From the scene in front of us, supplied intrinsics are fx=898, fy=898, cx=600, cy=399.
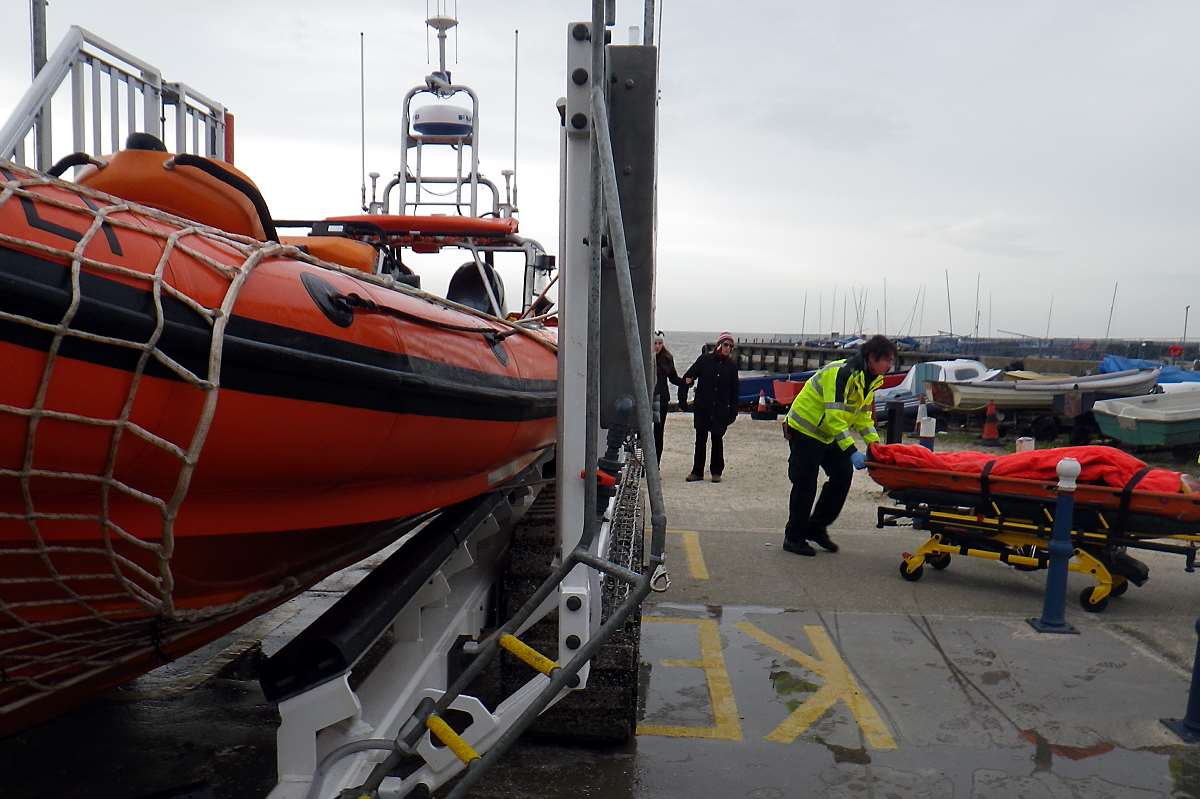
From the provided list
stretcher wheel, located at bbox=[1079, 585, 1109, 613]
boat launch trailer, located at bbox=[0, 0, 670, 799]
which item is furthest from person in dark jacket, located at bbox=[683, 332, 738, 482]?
boat launch trailer, located at bbox=[0, 0, 670, 799]

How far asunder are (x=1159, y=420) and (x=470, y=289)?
→ 34.0ft

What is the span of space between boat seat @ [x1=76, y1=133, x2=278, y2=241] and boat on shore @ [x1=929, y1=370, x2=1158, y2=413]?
43.7ft

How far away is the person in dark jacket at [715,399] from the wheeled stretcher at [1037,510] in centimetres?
325

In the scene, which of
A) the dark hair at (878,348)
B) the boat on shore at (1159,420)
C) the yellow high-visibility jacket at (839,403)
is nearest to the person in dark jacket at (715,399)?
the yellow high-visibility jacket at (839,403)

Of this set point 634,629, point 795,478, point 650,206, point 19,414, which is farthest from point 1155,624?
point 19,414

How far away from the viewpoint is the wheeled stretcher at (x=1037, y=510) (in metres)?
4.48

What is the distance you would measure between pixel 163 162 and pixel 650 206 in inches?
48.9

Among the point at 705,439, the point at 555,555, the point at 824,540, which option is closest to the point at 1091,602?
the point at 824,540

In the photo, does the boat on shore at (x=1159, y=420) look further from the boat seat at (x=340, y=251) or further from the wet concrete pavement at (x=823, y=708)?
the boat seat at (x=340, y=251)

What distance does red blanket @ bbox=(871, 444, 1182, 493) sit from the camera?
455 cm

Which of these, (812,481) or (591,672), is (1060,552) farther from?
(591,672)

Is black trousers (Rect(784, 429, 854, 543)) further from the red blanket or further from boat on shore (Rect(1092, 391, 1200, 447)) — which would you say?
boat on shore (Rect(1092, 391, 1200, 447))

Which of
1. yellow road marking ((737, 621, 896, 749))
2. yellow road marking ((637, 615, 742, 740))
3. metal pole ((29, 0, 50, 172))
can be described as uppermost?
metal pole ((29, 0, 50, 172))

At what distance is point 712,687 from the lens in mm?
3781
